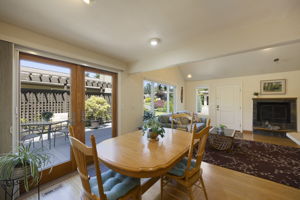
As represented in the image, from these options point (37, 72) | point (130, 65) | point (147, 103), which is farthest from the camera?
point (147, 103)

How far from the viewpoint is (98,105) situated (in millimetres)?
2799

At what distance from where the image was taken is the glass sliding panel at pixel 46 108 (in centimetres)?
188

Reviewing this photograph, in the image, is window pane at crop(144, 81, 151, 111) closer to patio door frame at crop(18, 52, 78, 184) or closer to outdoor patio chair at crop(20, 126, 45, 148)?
patio door frame at crop(18, 52, 78, 184)

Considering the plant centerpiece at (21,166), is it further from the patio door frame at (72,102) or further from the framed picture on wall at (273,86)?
the framed picture on wall at (273,86)

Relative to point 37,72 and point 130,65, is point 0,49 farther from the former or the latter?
point 130,65

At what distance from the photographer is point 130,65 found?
10.5 ft

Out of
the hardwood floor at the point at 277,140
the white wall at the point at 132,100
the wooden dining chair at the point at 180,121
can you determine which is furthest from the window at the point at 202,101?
the wooden dining chair at the point at 180,121

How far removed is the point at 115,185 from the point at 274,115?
604cm

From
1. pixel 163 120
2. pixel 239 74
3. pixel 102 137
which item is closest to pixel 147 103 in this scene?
pixel 163 120

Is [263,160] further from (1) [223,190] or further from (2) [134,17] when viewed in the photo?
(2) [134,17]

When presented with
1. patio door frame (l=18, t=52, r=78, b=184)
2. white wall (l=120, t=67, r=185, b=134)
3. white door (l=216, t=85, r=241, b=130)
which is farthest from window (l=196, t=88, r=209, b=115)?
patio door frame (l=18, t=52, r=78, b=184)

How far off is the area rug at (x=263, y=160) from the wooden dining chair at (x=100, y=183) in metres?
2.08

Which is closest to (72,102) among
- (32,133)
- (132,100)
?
(32,133)

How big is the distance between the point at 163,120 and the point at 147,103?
791 mm
